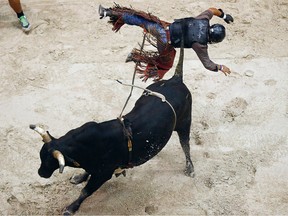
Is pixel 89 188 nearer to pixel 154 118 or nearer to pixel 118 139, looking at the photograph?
pixel 118 139

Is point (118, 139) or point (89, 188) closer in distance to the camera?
point (118, 139)

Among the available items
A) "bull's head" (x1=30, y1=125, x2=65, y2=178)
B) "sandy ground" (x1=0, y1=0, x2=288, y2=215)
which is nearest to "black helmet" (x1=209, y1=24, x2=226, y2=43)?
"sandy ground" (x1=0, y1=0, x2=288, y2=215)

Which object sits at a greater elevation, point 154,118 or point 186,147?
point 154,118

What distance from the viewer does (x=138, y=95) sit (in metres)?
6.32

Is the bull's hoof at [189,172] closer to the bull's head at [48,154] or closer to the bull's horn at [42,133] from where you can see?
the bull's head at [48,154]

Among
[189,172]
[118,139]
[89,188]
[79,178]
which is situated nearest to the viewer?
[118,139]

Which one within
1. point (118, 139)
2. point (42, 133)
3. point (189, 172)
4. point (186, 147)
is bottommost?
point (189, 172)

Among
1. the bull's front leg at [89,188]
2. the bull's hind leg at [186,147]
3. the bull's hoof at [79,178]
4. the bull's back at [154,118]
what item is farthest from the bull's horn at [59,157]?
the bull's hind leg at [186,147]

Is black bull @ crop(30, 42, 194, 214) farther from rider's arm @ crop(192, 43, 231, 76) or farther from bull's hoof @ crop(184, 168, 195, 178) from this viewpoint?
bull's hoof @ crop(184, 168, 195, 178)

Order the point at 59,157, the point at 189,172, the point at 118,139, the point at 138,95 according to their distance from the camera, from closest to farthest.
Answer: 1. the point at 59,157
2. the point at 118,139
3. the point at 189,172
4. the point at 138,95

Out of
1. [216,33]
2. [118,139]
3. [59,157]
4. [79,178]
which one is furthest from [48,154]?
[216,33]

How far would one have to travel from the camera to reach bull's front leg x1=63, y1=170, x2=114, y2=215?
471 cm

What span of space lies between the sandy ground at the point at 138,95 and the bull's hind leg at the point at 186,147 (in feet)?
0.31

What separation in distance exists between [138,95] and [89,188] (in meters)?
1.80
